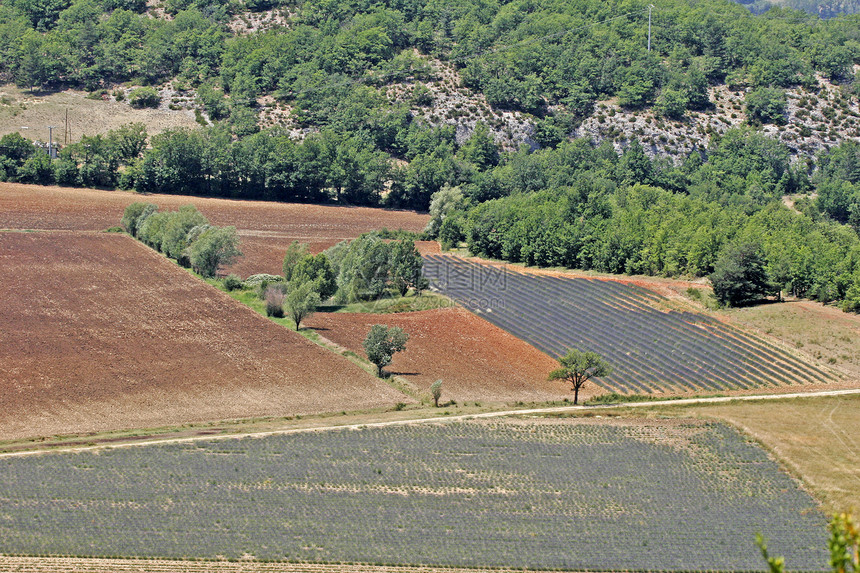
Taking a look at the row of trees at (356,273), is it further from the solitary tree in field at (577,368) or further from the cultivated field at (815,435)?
the cultivated field at (815,435)

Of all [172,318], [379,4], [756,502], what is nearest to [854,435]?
[756,502]

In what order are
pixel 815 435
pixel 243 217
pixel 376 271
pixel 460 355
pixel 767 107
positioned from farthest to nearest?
1. pixel 767 107
2. pixel 243 217
3. pixel 376 271
4. pixel 460 355
5. pixel 815 435

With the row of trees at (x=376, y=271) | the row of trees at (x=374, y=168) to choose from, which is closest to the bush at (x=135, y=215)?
the row of trees at (x=374, y=168)

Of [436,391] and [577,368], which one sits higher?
[577,368]

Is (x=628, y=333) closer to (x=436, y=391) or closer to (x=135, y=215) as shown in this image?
(x=436, y=391)

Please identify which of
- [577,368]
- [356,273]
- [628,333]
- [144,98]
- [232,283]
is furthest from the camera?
[144,98]

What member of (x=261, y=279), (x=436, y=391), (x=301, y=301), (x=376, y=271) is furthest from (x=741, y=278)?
(x=261, y=279)

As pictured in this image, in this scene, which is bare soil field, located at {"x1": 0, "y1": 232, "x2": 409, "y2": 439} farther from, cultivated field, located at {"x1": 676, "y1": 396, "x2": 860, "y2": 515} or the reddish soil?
cultivated field, located at {"x1": 676, "y1": 396, "x2": 860, "y2": 515}
